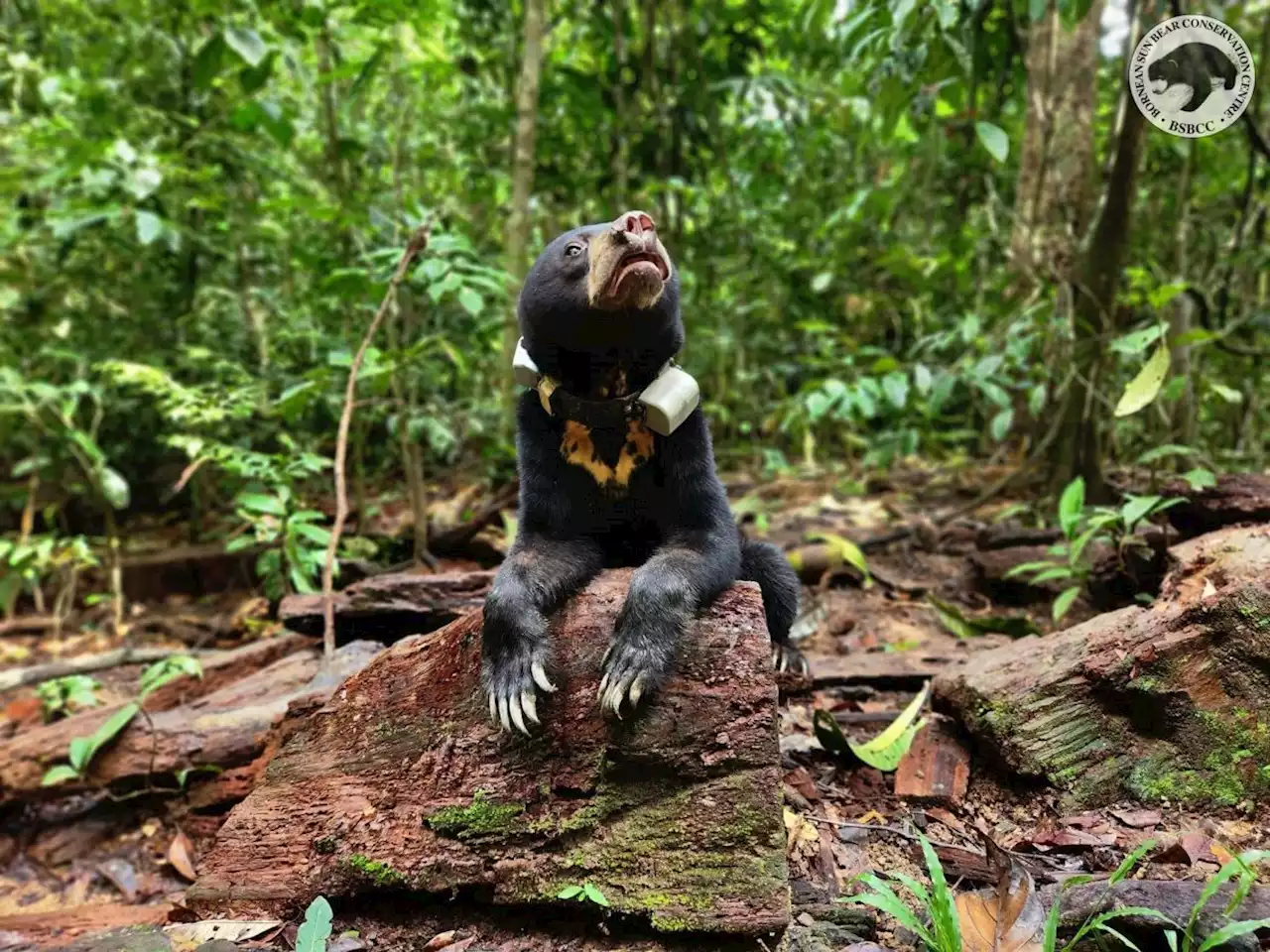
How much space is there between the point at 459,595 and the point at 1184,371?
4494mm

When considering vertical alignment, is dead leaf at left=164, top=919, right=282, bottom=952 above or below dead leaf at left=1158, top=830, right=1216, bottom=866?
below

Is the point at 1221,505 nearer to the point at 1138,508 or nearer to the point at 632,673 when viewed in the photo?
the point at 1138,508


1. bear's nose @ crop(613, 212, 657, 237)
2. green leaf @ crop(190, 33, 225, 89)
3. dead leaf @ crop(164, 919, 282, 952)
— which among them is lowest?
dead leaf @ crop(164, 919, 282, 952)

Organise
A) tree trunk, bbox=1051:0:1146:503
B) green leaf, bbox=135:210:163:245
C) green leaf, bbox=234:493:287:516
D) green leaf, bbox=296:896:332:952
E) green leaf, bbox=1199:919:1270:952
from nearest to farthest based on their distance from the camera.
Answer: green leaf, bbox=1199:919:1270:952 < green leaf, bbox=296:896:332:952 < tree trunk, bbox=1051:0:1146:503 < green leaf, bbox=234:493:287:516 < green leaf, bbox=135:210:163:245

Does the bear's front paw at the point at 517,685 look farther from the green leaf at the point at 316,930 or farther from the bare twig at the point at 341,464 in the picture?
the bare twig at the point at 341,464

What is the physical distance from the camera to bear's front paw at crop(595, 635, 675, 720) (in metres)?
2.32

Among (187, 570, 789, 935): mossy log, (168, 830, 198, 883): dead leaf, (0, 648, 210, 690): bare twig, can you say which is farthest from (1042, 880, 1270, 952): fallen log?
(0, 648, 210, 690): bare twig

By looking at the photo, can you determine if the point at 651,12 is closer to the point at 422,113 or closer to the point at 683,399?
the point at 422,113

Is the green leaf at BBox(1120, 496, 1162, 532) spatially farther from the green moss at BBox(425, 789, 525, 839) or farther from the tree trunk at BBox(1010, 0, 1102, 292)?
the green moss at BBox(425, 789, 525, 839)

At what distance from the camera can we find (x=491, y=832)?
2357 mm

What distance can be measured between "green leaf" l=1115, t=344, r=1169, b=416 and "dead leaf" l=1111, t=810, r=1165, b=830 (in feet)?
6.53

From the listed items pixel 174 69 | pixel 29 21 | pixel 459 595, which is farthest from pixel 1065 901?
→ pixel 29 21

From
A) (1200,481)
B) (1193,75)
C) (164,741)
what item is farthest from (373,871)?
(1200,481)

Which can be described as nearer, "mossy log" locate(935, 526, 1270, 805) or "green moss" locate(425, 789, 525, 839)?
"green moss" locate(425, 789, 525, 839)
